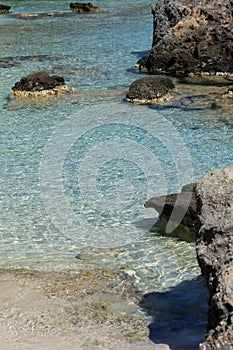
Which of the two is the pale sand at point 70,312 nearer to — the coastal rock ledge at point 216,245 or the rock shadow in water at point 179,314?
the rock shadow in water at point 179,314

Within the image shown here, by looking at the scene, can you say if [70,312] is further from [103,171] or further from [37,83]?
[37,83]

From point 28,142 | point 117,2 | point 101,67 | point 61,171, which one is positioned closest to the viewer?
point 61,171

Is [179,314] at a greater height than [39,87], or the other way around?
[179,314]

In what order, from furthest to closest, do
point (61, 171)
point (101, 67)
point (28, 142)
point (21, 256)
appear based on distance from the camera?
point (101, 67) → point (28, 142) → point (61, 171) → point (21, 256)

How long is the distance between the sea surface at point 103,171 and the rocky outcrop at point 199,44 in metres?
1.02

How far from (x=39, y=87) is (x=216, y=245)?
1297cm

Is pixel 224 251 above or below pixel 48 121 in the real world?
above

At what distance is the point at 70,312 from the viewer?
721 centimetres

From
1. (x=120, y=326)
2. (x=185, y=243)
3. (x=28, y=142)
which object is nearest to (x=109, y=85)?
(x=28, y=142)

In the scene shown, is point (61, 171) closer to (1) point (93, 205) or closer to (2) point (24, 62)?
(1) point (93, 205)

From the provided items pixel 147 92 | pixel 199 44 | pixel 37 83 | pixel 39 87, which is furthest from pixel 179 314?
→ pixel 199 44

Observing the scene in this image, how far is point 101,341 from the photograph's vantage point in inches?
256

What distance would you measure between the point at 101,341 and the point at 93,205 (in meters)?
4.44

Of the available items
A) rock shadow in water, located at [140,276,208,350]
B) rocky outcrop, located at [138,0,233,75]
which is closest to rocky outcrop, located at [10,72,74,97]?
rocky outcrop, located at [138,0,233,75]
